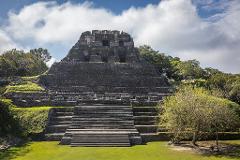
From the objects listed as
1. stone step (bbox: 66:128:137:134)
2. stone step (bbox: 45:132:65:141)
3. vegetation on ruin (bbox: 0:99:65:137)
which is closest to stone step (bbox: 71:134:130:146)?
stone step (bbox: 66:128:137:134)

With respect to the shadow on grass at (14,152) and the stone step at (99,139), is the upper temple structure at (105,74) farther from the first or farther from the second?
the shadow on grass at (14,152)

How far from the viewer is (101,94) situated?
36312mm

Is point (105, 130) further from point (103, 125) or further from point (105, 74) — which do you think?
point (105, 74)

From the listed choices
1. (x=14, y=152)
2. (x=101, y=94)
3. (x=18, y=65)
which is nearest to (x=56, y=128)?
(x=14, y=152)

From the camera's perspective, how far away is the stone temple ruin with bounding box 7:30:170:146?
27.3 meters

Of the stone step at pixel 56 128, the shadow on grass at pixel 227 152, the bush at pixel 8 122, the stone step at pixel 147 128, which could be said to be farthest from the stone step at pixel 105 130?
the shadow on grass at pixel 227 152

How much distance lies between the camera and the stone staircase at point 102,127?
25500 mm

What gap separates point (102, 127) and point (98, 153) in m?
5.56

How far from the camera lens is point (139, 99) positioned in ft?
109

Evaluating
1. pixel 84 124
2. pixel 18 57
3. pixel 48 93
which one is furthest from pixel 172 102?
pixel 18 57

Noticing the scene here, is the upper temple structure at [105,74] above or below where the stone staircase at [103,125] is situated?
above

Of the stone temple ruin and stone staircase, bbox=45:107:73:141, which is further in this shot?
stone staircase, bbox=45:107:73:141

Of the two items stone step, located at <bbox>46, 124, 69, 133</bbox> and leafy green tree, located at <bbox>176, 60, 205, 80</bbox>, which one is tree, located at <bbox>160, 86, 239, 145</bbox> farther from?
leafy green tree, located at <bbox>176, 60, 205, 80</bbox>

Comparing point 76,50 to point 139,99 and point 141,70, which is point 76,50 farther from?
point 139,99
